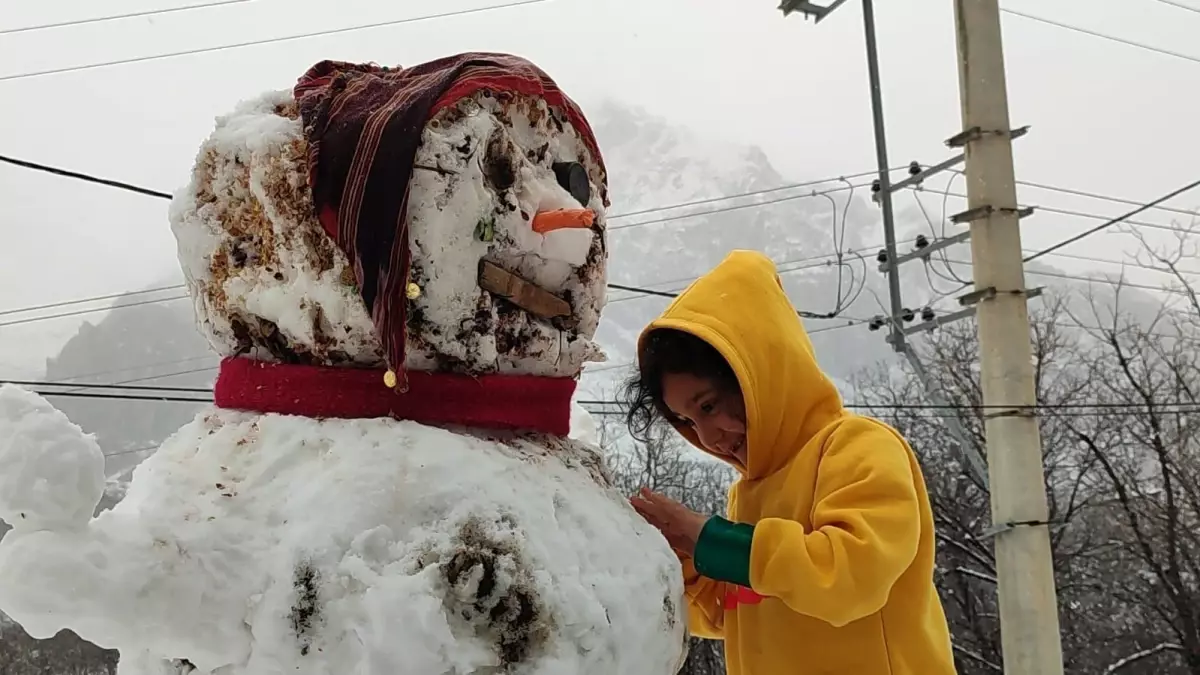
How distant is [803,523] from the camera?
3.63ft

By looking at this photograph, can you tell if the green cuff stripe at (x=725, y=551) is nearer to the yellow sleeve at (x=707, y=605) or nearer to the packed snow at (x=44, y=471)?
the yellow sleeve at (x=707, y=605)

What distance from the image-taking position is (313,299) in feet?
2.79

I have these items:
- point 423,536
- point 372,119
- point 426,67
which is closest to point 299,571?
point 423,536

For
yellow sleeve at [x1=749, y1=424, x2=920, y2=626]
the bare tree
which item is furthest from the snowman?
the bare tree

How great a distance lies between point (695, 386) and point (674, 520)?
0.64 ft

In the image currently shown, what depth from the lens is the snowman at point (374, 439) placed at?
2.30 ft

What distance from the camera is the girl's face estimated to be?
1198 mm

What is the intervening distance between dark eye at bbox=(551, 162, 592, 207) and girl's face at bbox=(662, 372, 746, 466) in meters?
0.30

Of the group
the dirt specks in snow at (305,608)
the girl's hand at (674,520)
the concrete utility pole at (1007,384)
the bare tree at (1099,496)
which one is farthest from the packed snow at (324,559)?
the bare tree at (1099,496)

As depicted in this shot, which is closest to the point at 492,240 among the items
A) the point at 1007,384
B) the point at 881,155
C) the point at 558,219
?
the point at 558,219

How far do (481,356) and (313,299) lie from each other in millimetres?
160

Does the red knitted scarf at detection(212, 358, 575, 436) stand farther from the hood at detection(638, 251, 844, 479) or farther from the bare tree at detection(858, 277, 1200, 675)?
the bare tree at detection(858, 277, 1200, 675)

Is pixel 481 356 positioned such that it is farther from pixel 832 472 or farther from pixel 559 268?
pixel 832 472

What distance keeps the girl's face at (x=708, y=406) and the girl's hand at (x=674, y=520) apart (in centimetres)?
16
